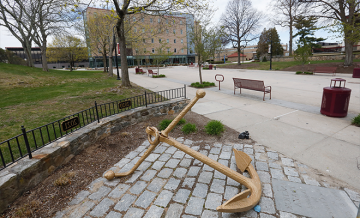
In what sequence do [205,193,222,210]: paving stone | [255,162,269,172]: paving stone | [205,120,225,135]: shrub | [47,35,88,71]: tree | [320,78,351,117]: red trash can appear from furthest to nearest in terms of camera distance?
[47,35,88,71]: tree, [320,78,351,117]: red trash can, [205,120,225,135]: shrub, [255,162,269,172]: paving stone, [205,193,222,210]: paving stone

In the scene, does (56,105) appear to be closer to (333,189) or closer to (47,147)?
(47,147)

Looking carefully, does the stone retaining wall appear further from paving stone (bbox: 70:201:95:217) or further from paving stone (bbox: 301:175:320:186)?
paving stone (bbox: 301:175:320:186)

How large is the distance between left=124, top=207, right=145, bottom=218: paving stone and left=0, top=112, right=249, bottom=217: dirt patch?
30.8 inches

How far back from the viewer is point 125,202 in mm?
2701

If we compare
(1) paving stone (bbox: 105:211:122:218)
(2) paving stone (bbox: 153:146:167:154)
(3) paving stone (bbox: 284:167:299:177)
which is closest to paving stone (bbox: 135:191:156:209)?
(1) paving stone (bbox: 105:211:122:218)

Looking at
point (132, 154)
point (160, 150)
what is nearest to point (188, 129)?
point (160, 150)

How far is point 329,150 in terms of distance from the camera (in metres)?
4.01

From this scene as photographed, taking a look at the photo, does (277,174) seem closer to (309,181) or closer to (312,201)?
(309,181)

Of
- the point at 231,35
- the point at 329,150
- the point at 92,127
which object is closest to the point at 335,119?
the point at 329,150

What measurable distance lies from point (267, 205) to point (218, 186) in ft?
2.33

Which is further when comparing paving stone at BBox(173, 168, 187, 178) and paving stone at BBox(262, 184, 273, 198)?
paving stone at BBox(173, 168, 187, 178)

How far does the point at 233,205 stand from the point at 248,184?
0.40 metres

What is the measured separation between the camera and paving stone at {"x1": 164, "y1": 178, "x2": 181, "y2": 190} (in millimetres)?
2966

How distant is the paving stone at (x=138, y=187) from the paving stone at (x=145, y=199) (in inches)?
4.0
